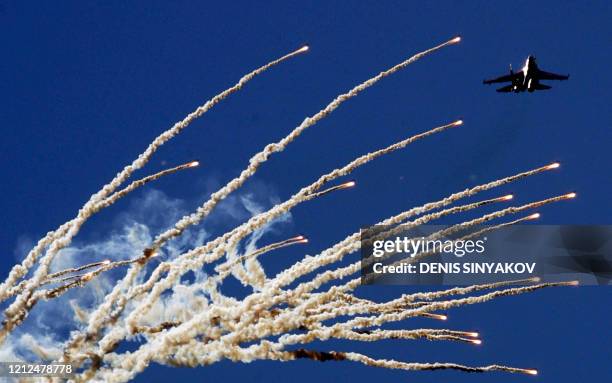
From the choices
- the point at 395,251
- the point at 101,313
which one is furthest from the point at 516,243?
the point at 101,313

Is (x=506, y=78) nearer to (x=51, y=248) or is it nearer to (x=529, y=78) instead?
(x=529, y=78)

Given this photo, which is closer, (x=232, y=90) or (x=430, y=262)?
(x=232, y=90)

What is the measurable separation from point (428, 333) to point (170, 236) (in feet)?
44.8

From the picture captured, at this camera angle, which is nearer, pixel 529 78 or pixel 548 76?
pixel 529 78

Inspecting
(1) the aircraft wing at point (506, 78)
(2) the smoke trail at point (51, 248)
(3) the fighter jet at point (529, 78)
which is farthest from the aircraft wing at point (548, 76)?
(2) the smoke trail at point (51, 248)

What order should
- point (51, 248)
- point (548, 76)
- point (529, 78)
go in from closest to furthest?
point (51, 248) < point (529, 78) < point (548, 76)

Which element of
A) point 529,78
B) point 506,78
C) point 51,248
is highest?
point 506,78

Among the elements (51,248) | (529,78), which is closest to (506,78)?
(529,78)

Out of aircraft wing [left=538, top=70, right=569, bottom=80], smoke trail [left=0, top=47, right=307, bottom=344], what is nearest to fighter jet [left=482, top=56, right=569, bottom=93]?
aircraft wing [left=538, top=70, right=569, bottom=80]

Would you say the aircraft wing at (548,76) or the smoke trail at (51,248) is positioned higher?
the aircraft wing at (548,76)

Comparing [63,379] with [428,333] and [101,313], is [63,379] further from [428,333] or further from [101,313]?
[428,333]

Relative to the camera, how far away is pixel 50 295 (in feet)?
120

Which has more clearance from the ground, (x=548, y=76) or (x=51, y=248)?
(x=548, y=76)

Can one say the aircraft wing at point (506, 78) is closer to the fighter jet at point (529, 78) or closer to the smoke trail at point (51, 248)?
the fighter jet at point (529, 78)
